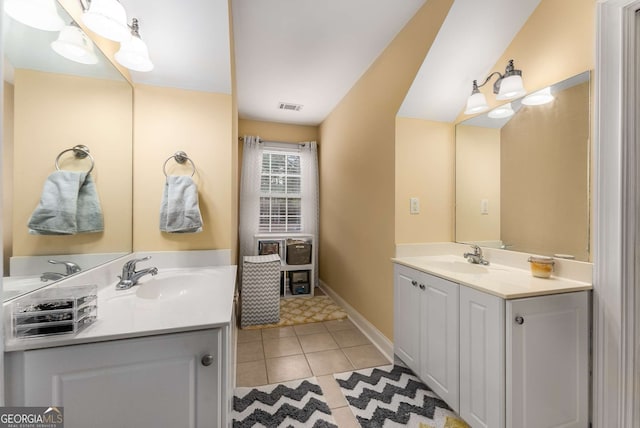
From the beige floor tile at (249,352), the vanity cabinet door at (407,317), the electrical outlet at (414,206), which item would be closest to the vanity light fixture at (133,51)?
the electrical outlet at (414,206)

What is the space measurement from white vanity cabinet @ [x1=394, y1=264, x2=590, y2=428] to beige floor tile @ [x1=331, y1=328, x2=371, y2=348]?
0.92 meters

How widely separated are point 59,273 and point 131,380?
569mm

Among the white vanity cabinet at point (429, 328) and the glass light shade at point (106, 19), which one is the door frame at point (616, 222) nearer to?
the white vanity cabinet at point (429, 328)

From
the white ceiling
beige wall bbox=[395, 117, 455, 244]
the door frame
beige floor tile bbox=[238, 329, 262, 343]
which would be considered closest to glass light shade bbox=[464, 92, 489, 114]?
the white ceiling

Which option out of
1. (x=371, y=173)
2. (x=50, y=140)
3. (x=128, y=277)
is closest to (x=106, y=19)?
(x=50, y=140)

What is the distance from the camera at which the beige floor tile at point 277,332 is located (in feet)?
7.61

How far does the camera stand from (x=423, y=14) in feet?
5.37

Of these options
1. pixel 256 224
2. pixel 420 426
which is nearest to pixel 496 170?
pixel 420 426

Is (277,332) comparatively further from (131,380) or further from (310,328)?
(131,380)

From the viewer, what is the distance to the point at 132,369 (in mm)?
802

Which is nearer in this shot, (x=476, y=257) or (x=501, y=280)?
(x=501, y=280)

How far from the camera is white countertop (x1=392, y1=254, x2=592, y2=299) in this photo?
112 cm

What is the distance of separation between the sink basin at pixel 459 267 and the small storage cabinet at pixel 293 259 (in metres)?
1.88

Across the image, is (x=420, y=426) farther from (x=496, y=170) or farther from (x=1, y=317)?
(x=1, y=317)
